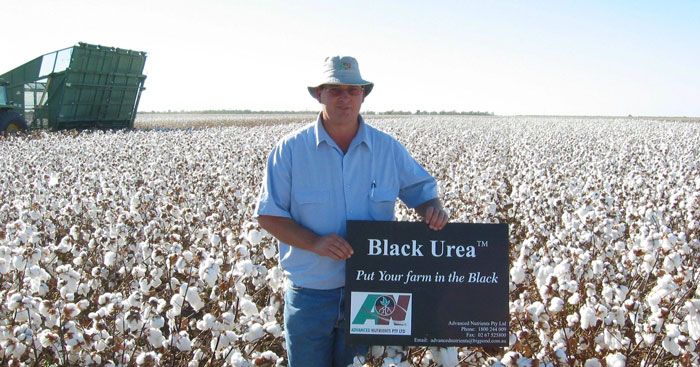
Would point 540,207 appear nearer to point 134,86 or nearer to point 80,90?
point 80,90

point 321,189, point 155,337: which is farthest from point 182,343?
point 321,189

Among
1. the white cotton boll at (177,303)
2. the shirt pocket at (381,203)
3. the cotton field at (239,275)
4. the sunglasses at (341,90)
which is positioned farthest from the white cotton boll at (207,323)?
the sunglasses at (341,90)

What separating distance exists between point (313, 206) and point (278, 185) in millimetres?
195

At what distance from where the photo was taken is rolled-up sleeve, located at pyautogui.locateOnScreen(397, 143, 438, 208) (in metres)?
3.42

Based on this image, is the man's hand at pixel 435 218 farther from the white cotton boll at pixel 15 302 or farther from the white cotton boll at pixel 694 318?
the white cotton boll at pixel 15 302

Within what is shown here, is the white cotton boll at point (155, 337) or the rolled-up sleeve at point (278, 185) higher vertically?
the rolled-up sleeve at point (278, 185)

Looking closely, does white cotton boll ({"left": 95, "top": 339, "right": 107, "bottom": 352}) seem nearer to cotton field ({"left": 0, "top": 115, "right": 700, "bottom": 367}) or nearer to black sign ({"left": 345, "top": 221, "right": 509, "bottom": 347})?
cotton field ({"left": 0, "top": 115, "right": 700, "bottom": 367})

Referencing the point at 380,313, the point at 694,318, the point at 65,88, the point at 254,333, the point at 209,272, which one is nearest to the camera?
the point at 694,318

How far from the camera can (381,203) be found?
330 cm

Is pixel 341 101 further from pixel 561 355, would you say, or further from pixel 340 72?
pixel 561 355

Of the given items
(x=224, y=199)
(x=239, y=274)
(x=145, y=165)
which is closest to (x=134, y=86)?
(x=145, y=165)

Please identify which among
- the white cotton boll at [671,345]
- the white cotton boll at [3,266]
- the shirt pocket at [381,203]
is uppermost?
the shirt pocket at [381,203]

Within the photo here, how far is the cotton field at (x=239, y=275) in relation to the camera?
3.41 metres

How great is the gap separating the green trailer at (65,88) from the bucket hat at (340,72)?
19.8 m
